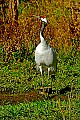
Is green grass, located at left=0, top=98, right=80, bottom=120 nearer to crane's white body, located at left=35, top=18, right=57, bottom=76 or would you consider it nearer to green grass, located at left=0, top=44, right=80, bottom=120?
green grass, located at left=0, top=44, right=80, bottom=120

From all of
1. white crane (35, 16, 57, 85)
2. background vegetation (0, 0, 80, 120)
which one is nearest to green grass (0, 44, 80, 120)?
background vegetation (0, 0, 80, 120)

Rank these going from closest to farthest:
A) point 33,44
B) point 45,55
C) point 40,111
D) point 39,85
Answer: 1. point 40,111
2. point 45,55
3. point 39,85
4. point 33,44

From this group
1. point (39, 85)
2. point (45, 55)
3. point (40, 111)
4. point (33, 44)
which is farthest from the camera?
point (33, 44)

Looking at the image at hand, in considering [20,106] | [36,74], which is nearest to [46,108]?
[20,106]

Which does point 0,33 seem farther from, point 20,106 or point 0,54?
point 20,106

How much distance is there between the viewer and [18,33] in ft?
37.1

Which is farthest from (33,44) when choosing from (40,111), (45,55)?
(40,111)

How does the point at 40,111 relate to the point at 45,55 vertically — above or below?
below

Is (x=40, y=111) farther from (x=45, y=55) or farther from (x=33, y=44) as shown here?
(x=33, y=44)

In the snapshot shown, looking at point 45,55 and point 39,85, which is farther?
point 39,85

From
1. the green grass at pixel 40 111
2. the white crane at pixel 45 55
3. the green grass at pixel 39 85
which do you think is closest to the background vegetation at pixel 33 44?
the green grass at pixel 39 85

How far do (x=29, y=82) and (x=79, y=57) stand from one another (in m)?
1.94

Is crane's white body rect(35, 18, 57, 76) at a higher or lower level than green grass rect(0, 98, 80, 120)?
higher

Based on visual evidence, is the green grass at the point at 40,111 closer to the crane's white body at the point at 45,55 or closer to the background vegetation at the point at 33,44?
the background vegetation at the point at 33,44
